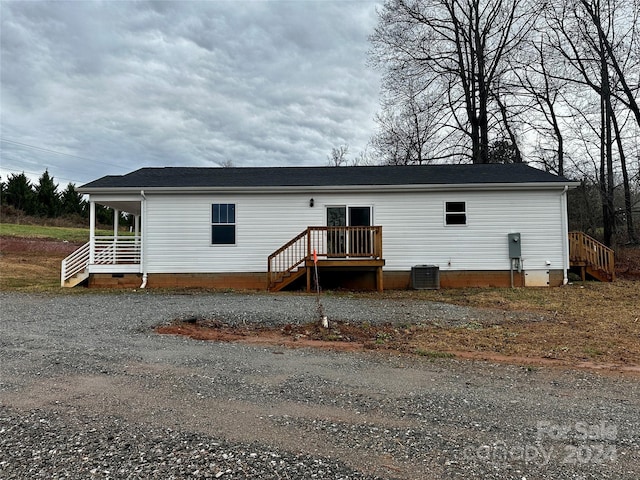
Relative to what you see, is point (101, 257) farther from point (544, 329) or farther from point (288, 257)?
point (544, 329)

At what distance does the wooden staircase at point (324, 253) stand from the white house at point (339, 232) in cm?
7

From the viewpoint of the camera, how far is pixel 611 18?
18.2 m

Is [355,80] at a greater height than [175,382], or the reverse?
[355,80]

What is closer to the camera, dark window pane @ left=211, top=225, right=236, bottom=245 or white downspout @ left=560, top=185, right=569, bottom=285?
white downspout @ left=560, top=185, right=569, bottom=285

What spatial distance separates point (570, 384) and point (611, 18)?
69.2 feet

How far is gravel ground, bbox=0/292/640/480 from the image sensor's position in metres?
2.44

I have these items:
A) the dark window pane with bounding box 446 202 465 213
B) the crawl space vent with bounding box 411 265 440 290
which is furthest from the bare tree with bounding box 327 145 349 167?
the crawl space vent with bounding box 411 265 440 290

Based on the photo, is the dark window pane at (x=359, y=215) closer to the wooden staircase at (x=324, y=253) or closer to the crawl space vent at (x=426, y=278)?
the wooden staircase at (x=324, y=253)

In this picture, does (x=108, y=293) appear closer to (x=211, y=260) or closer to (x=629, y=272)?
(x=211, y=260)

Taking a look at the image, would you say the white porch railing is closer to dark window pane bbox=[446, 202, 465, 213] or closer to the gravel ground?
the gravel ground

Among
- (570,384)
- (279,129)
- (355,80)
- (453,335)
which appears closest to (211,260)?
(453,335)

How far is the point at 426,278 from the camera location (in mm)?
12234

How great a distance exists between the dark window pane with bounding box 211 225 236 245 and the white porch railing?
2537 mm

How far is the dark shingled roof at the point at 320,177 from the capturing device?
12508 millimetres
